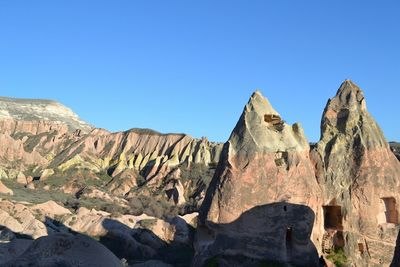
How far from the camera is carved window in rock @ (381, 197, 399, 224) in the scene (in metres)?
19.1

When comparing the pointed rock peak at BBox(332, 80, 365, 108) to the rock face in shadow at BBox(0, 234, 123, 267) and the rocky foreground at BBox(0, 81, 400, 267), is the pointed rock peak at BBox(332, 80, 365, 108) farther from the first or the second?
the rock face in shadow at BBox(0, 234, 123, 267)

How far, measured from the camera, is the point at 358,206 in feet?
61.9

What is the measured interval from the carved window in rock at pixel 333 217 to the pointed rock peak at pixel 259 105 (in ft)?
12.4

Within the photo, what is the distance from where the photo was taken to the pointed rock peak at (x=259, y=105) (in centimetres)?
1819

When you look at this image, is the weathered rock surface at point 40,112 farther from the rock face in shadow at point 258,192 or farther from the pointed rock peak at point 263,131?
the rock face in shadow at point 258,192

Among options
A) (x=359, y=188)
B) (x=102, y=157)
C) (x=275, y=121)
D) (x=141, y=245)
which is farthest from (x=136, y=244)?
(x=102, y=157)

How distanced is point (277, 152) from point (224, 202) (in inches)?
91.9

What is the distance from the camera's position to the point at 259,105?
18.4 metres

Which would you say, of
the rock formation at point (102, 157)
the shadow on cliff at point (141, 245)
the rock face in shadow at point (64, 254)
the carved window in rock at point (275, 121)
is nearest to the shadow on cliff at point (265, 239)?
the carved window in rock at point (275, 121)

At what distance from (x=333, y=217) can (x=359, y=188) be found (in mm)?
1318

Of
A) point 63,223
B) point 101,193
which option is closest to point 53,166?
point 101,193

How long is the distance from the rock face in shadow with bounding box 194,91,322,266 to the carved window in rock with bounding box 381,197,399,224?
9.47 ft

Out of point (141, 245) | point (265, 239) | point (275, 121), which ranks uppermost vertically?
point (275, 121)

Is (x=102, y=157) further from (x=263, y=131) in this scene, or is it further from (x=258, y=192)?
(x=258, y=192)
